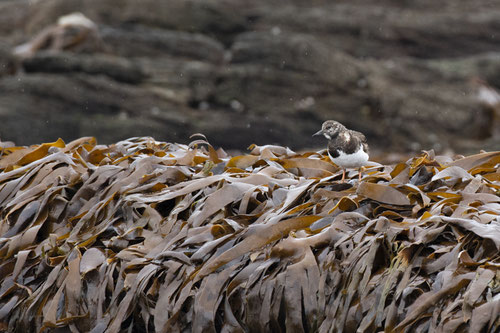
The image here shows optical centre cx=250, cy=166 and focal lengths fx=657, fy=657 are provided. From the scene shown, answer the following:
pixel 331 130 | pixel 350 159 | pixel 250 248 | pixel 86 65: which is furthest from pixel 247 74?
pixel 250 248

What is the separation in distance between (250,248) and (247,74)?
12553 millimetres

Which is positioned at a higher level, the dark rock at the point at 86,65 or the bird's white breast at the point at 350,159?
the bird's white breast at the point at 350,159

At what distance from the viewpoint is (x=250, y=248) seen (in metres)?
2.37

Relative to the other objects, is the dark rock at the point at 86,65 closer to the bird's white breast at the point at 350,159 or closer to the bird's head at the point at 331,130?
the bird's head at the point at 331,130

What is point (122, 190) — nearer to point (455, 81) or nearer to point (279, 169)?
point (279, 169)

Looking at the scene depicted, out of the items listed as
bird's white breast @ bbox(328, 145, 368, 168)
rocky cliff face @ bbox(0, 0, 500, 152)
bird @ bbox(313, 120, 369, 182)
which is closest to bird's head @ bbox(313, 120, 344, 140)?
bird @ bbox(313, 120, 369, 182)

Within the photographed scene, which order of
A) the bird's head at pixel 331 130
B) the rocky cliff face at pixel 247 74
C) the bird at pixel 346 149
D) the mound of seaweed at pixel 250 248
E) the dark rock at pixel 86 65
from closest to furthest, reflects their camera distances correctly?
the mound of seaweed at pixel 250 248 → the bird at pixel 346 149 → the bird's head at pixel 331 130 → the rocky cliff face at pixel 247 74 → the dark rock at pixel 86 65

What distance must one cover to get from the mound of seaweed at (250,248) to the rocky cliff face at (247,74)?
9.85 metres

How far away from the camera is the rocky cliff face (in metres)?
13.1

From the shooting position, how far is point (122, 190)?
2.96 meters

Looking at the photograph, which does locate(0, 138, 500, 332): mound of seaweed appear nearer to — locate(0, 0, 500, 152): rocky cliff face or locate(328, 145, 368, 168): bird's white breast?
locate(328, 145, 368, 168): bird's white breast

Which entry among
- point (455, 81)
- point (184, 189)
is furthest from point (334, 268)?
point (455, 81)

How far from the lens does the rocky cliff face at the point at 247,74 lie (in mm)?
13086

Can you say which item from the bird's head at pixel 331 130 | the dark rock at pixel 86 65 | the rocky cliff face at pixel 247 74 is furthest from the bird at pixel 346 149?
the dark rock at pixel 86 65
